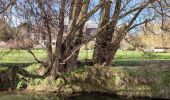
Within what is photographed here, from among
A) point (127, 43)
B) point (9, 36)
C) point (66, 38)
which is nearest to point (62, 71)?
point (66, 38)

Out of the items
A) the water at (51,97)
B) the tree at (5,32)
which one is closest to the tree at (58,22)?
the tree at (5,32)

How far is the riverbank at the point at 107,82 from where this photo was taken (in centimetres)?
1777

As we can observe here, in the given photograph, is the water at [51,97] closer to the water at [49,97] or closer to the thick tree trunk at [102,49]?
the water at [49,97]

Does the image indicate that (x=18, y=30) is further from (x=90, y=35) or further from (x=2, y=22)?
(x=90, y=35)

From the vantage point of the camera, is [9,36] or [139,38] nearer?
[9,36]

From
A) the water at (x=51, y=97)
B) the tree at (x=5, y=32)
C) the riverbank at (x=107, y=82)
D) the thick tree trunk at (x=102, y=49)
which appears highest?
the tree at (x=5, y=32)

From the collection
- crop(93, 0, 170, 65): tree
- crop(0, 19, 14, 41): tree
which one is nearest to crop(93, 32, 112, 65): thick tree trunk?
crop(93, 0, 170, 65): tree

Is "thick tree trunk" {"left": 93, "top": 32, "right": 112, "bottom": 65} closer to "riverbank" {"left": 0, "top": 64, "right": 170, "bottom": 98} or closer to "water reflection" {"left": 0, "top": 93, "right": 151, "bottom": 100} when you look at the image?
"riverbank" {"left": 0, "top": 64, "right": 170, "bottom": 98}

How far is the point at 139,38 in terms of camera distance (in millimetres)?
17516

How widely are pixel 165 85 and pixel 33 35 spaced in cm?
682

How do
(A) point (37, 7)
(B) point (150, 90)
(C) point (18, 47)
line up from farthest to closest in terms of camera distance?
(B) point (150, 90) → (C) point (18, 47) → (A) point (37, 7)

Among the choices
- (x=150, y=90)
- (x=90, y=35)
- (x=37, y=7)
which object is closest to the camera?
(x=37, y=7)

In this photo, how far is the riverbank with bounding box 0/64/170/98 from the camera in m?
17.8

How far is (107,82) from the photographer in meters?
18.4
